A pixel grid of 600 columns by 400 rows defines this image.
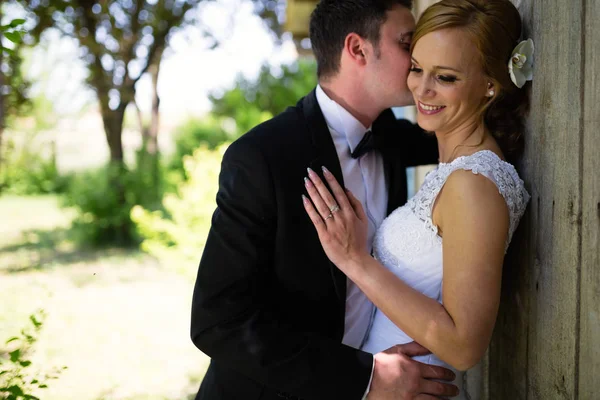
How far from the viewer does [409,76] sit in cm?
209

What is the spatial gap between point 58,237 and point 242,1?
6860 mm

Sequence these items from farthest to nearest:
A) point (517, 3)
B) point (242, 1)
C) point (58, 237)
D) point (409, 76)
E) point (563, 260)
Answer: point (242, 1)
point (58, 237)
point (409, 76)
point (517, 3)
point (563, 260)

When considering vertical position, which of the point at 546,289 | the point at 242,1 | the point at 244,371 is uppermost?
the point at 242,1

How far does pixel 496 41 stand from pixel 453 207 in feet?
1.80

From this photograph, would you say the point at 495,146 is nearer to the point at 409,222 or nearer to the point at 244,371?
the point at 409,222

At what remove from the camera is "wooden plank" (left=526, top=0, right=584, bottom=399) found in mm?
1507

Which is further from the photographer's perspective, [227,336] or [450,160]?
[450,160]

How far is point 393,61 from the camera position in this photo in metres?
2.25

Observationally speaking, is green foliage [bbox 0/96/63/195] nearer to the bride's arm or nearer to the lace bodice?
the lace bodice

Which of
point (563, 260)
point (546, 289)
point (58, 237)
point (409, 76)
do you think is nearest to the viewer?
point (563, 260)

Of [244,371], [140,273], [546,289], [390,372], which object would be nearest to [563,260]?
[546,289]

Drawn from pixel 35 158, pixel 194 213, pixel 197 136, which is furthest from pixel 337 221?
pixel 35 158

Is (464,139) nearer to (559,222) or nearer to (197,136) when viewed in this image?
(559,222)

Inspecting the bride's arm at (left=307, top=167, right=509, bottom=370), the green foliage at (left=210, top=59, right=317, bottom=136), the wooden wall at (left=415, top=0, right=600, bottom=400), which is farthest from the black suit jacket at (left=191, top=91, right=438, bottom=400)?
the green foliage at (left=210, top=59, right=317, bottom=136)
